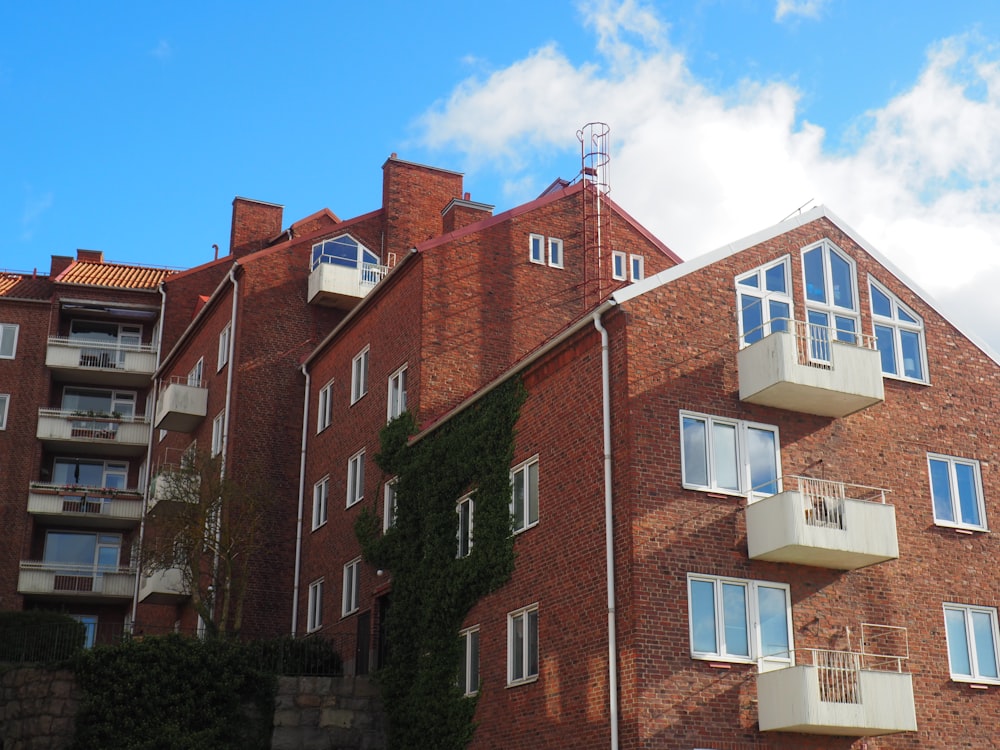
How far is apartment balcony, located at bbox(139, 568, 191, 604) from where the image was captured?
38000mm

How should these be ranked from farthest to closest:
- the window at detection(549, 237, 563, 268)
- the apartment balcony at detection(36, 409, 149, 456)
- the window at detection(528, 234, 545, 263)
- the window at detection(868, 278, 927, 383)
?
the apartment balcony at detection(36, 409, 149, 456)
the window at detection(549, 237, 563, 268)
the window at detection(528, 234, 545, 263)
the window at detection(868, 278, 927, 383)

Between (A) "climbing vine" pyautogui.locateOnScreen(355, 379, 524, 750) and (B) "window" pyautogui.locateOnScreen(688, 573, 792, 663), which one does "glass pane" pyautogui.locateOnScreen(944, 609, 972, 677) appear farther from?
Result: (A) "climbing vine" pyautogui.locateOnScreen(355, 379, 524, 750)

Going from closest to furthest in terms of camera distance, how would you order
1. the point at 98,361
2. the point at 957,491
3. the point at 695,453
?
the point at 695,453
the point at 957,491
the point at 98,361

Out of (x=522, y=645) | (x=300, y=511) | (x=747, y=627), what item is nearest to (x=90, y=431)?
(x=300, y=511)

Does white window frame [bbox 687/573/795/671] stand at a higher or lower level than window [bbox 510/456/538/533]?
lower

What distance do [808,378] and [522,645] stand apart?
7.44 metres

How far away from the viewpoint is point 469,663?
26.0 meters

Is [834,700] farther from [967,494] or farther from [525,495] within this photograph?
[525,495]

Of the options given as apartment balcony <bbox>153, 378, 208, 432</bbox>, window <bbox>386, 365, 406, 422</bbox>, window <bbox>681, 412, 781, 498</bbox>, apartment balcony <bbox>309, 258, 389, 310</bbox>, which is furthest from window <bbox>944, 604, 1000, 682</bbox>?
apartment balcony <bbox>153, 378, 208, 432</bbox>

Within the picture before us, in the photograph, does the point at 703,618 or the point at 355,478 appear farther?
the point at 355,478

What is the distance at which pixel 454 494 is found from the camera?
2753cm

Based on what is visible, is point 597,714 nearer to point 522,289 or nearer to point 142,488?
point 522,289

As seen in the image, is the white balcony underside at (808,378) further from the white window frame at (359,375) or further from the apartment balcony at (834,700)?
the white window frame at (359,375)

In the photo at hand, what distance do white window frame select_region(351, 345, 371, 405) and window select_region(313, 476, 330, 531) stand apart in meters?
2.71
